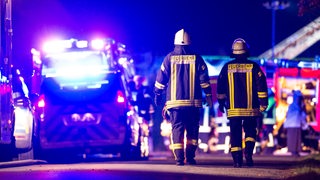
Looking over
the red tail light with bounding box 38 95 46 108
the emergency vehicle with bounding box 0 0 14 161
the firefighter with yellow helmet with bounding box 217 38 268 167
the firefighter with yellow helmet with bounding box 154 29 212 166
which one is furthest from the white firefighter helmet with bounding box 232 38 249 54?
the red tail light with bounding box 38 95 46 108

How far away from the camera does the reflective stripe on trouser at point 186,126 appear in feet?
41.3

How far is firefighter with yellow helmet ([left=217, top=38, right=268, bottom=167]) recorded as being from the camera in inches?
493

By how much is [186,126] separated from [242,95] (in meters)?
1.00

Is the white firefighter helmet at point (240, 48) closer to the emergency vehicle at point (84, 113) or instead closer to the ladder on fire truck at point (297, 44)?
the emergency vehicle at point (84, 113)

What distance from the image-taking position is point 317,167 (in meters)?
10.6

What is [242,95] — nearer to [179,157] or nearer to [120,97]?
[179,157]

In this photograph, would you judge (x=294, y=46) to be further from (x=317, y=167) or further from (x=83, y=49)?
(x=317, y=167)

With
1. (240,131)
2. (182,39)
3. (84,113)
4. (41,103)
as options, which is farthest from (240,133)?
(41,103)

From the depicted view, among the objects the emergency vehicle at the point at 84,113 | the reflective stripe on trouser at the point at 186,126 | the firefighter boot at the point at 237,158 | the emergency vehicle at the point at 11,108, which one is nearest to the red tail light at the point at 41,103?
the emergency vehicle at the point at 84,113

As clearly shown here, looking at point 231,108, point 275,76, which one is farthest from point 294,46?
point 231,108

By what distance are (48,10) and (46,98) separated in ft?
40.5

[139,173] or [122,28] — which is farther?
[122,28]

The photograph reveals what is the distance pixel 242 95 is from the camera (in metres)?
12.6

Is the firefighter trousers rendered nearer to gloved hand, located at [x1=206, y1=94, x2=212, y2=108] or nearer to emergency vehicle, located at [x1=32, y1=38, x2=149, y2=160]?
gloved hand, located at [x1=206, y1=94, x2=212, y2=108]
